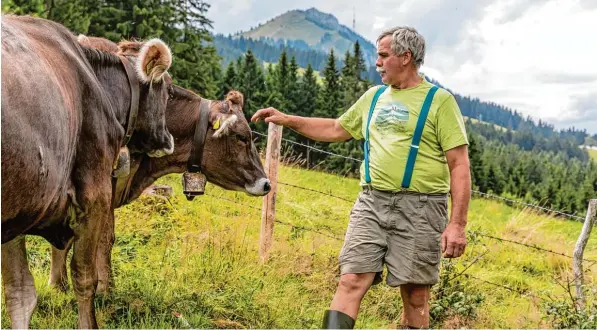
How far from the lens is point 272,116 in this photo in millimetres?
4922

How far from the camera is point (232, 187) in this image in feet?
18.9

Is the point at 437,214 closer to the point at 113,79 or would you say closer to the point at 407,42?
the point at 407,42

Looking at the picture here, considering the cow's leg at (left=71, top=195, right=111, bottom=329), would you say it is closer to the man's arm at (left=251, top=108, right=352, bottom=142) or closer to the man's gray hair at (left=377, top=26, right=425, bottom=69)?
the man's arm at (left=251, top=108, right=352, bottom=142)

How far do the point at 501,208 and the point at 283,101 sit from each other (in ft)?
138

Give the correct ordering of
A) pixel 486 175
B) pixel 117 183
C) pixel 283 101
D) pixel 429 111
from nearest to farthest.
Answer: pixel 429 111, pixel 117 183, pixel 283 101, pixel 486 175

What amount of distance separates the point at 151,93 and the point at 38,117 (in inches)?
67.9

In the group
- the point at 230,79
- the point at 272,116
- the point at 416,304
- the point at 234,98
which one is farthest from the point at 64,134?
the point at 230,79

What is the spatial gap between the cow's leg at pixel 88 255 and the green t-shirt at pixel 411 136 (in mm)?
1776

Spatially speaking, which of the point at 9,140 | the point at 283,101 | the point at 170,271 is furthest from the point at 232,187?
the point at 283,101

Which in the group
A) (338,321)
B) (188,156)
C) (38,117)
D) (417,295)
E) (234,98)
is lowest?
(338,321)

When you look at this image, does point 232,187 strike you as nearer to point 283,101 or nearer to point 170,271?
point 170,271

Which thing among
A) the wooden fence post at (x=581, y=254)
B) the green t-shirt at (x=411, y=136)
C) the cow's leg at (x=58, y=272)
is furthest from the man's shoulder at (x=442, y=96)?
the cow's leg at (x=58, y=272)

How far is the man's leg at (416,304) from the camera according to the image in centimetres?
419

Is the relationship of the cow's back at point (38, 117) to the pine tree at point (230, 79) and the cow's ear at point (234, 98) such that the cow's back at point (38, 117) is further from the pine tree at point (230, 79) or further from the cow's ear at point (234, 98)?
the pine tree at point (230, 79)
